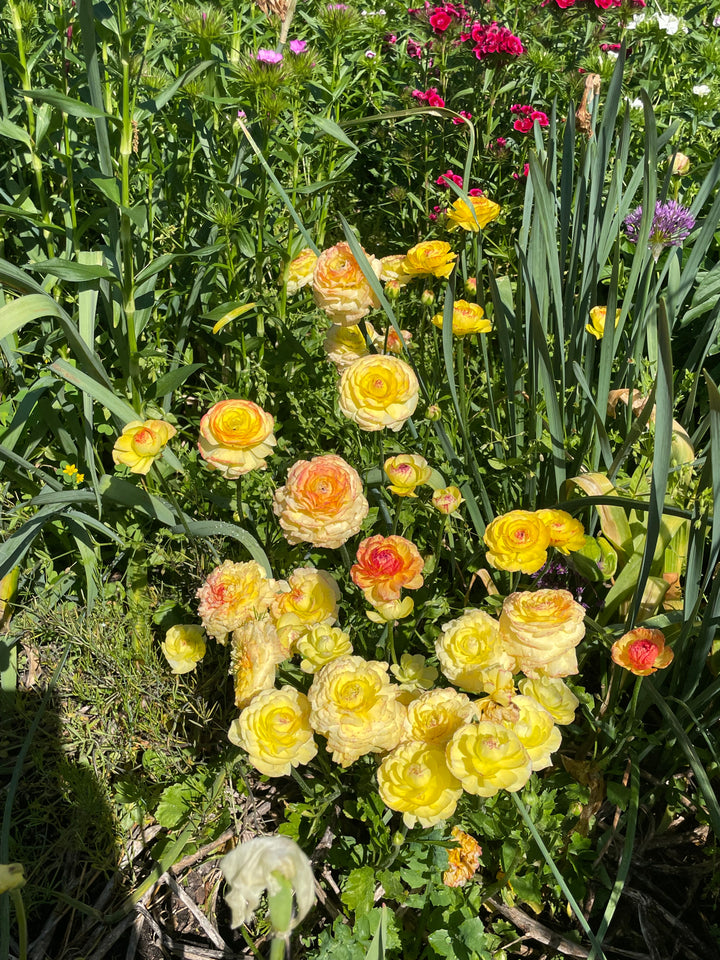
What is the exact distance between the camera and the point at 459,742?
0.92 m

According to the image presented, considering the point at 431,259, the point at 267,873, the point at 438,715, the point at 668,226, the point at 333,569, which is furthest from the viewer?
the point at 333,569

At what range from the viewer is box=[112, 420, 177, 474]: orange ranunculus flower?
1.18 m

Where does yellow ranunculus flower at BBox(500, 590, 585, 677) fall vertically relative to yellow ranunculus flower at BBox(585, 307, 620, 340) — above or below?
below

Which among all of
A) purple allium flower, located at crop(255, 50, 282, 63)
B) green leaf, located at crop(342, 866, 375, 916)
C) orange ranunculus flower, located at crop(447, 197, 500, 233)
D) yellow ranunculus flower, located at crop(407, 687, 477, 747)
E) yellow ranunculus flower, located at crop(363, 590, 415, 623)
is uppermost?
purple allium flower, located at crop(255, 50, 282, 63)

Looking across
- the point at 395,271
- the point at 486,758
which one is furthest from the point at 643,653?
the point at 395,271

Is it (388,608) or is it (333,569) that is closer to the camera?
(388,608)

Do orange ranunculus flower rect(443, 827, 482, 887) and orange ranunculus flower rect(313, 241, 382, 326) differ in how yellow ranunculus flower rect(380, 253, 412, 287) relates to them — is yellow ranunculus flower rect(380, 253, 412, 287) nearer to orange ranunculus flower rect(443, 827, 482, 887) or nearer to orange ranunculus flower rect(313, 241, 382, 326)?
orange ranunculus flower rect(313, 241, 382, 326)

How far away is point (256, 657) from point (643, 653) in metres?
0.55

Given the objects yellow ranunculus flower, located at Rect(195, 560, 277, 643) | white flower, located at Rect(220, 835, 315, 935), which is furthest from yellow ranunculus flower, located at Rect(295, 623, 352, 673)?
white flower, located at Rect(220, 835, 315, 935)

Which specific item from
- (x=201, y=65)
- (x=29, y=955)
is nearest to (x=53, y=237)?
(x=201, y=65)

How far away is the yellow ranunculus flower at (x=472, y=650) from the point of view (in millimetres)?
1054

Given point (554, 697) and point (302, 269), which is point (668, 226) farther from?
point (554, 697)

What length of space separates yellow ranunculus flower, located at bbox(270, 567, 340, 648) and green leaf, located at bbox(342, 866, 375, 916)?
0.39m

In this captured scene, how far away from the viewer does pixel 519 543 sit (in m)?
1.10
